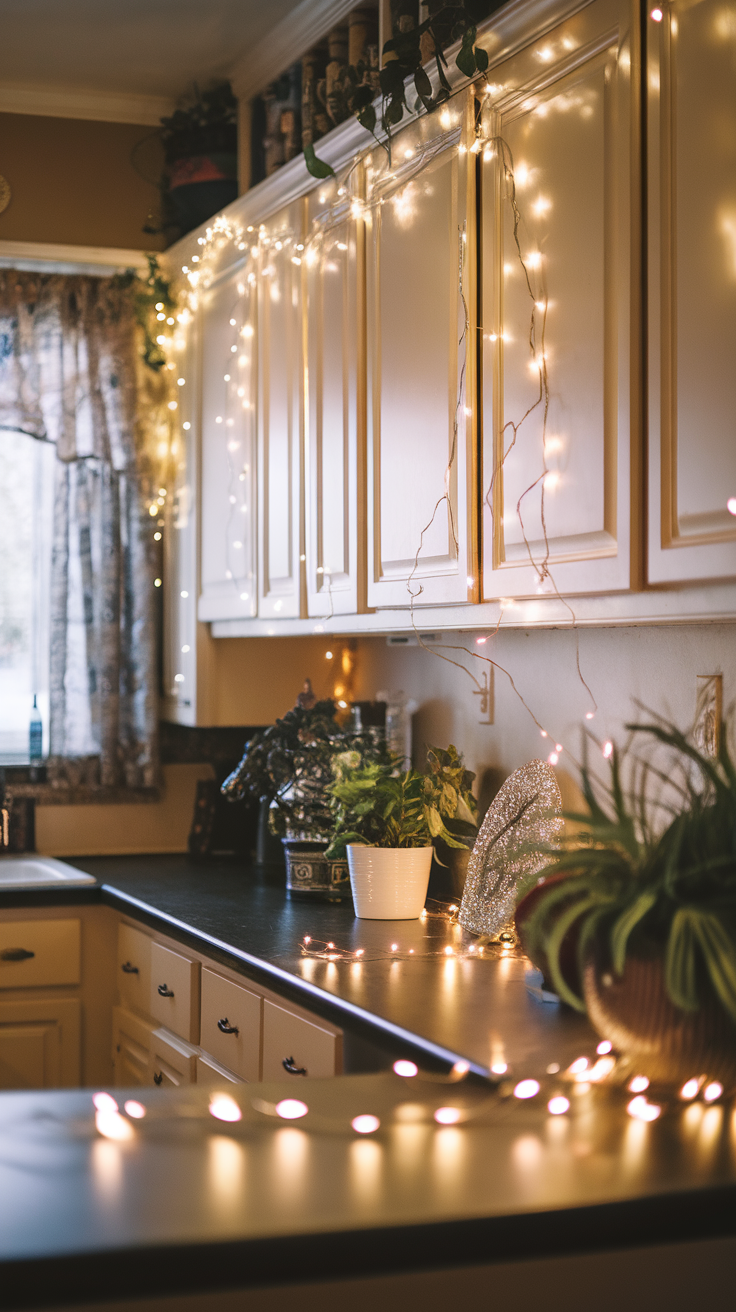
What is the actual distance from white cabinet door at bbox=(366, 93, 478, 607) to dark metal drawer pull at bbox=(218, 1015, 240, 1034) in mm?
827

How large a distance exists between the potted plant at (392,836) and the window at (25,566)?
1564 mm

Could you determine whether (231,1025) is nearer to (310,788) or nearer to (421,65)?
(310,788)

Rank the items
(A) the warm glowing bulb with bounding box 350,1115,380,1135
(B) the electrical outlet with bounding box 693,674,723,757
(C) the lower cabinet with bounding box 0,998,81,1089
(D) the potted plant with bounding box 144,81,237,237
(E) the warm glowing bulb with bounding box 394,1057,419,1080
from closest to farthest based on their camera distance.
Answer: (A) the warm glowing bulb with bounding box 350,1115,380,1135 < (E) the warm glowing bulb with bounding box 394,1057,419,1080 < (B) the electrical outlet with bounding box 693,674,723,757 < (C) the lower cabinet with bounding box 0,998,81,1089 < (D) the potted plant with bounding box 144,81,237,237

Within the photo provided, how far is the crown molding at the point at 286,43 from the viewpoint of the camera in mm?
2971

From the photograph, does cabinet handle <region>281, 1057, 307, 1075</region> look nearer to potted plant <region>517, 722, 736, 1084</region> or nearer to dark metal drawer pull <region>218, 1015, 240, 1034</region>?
dark metal drawer pull <region>218, 1015, 240, 1034</region>

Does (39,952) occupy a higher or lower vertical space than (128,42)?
lower

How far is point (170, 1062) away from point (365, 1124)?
5.31 feet

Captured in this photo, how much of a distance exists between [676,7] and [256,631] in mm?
1817

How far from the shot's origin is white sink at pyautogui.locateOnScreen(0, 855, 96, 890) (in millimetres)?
3129

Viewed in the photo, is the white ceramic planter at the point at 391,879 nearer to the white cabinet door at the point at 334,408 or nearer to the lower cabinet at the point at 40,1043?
the white cabinet door at the point at 334,408

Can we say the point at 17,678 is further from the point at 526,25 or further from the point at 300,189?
the point at 526,25

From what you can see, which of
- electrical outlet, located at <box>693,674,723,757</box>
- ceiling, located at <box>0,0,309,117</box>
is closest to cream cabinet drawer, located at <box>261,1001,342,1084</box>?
electrical outlet, located at <box>693,674,723,757</box>

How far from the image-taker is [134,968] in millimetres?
2963

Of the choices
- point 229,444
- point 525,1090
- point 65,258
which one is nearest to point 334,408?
point 229,444
